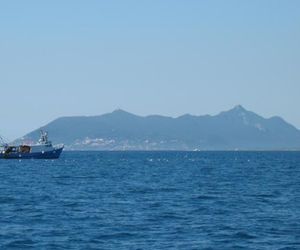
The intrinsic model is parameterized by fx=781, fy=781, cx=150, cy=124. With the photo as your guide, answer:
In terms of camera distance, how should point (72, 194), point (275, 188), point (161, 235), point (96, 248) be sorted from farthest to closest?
1. point (275, 188)
2. point (72, 194)
3. point (161, 235)
4. point (96, 248)

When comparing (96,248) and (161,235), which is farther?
(161,235)

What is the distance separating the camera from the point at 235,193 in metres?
83.2

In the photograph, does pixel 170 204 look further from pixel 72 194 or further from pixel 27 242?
pixel 27 242

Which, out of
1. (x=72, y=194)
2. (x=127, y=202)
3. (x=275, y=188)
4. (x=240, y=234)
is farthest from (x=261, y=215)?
(x=275, y=188)

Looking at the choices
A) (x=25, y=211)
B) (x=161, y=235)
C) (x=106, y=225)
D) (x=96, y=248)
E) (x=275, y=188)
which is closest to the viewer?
(x=96, y=248)

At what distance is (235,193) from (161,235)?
3596 centimetres

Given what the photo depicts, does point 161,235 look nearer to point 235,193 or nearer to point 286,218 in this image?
point 286,218

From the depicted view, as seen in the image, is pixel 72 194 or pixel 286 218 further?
pixel 72 194

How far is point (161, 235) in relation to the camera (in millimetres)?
48219

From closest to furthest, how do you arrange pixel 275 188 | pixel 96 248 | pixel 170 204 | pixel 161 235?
pixel 96 248, pixel 161 235, pixel 170 204, pixel 275 188

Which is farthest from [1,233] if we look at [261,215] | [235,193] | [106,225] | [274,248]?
[235,193]

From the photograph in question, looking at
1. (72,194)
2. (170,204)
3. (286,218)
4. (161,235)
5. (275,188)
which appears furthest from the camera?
(275,188)

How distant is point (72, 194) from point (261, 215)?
89.9 feet

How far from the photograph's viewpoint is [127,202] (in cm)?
7106
